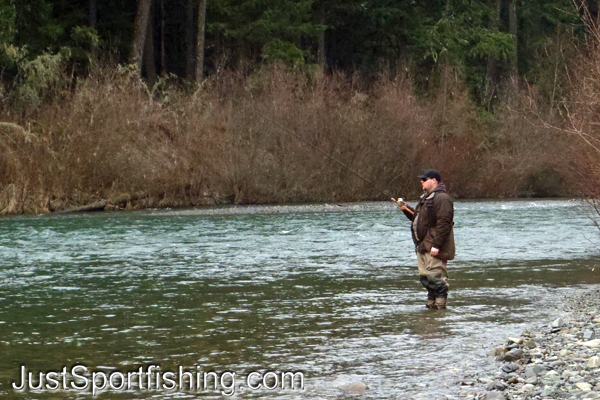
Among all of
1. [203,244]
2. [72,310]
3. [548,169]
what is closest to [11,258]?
[203,244]

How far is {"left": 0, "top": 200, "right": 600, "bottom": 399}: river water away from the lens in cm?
770

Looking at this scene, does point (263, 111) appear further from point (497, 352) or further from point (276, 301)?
point (497, 352)

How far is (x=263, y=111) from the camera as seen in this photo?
3206 cm

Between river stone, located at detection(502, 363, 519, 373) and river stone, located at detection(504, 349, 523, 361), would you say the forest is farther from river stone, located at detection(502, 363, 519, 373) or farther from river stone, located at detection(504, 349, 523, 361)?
river stone, located at detection(502, 363, 519, 373)

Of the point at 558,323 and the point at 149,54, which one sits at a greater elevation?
the point at 149,54

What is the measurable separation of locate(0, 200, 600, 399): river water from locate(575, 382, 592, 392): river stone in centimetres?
94

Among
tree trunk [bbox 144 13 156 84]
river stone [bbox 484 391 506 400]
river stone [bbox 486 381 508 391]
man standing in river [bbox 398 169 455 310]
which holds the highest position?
tree trunk [bbox 144 13 156 84]

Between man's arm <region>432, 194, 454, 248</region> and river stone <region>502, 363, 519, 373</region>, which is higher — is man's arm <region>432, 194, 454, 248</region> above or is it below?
above

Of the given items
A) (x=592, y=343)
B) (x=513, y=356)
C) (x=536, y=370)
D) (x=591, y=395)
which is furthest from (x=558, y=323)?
(x=591, y=395)

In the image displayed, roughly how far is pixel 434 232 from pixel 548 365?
2903 millimetres

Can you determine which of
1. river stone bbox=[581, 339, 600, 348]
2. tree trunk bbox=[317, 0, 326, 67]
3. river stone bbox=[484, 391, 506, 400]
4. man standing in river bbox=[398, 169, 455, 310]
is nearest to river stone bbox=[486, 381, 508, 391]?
river stone bbox=[484, 391, 506, 400]

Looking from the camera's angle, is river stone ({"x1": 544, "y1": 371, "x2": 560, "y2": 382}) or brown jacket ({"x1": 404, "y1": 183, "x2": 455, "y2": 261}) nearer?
river stone ({"x1": 544, "y1": 371, "x2": 560, "y2": 382})

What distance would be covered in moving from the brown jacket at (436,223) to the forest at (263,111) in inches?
505

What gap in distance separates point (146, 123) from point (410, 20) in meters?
17.4
